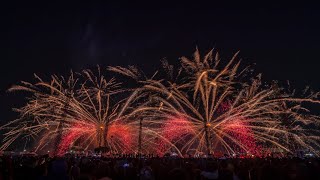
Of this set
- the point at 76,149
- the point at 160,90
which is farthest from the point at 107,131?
the point at 76,149

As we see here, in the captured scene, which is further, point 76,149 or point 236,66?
point 76,149

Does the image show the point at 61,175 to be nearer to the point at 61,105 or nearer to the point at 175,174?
the point at 175,174

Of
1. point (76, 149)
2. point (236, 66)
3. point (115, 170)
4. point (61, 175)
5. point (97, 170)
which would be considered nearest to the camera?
point (61, 175)

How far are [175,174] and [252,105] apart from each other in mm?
22266

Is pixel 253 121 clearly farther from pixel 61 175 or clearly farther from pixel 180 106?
pixel 61 175

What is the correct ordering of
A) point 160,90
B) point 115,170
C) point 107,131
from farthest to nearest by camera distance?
1. point 107,131
2. point 160,90
3. point 115,170

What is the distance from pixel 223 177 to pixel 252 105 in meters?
19.9

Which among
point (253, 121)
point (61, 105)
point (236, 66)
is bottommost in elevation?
point (253, 121)

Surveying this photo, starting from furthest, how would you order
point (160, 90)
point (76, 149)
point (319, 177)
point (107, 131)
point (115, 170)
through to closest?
point (76, 149), point (107, 131), point (160, 90), point (115, 170), point (319, 177)

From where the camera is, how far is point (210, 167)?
25.9ft

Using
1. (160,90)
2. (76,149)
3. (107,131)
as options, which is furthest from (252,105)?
(76,149)

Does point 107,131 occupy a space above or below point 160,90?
below

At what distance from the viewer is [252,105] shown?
27.0m

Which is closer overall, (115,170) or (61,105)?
(115,170)
